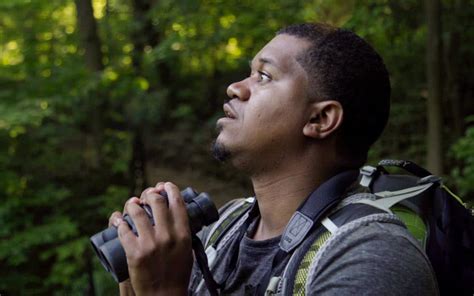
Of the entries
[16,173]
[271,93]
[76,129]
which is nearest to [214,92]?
[76,129]

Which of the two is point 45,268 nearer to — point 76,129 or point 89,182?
point 89,182

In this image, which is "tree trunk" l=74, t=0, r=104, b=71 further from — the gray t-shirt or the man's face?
the gray t-shirt

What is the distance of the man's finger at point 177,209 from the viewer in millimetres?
1477

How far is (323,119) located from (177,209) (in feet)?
1.72

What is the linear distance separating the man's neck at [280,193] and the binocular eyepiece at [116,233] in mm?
222

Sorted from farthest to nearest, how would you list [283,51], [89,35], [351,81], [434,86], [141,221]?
[89,35], [434,86], [283,51], [351,81], [141,221]

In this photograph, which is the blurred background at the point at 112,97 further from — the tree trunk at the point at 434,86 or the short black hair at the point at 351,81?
the short black hair at the point at 351,81

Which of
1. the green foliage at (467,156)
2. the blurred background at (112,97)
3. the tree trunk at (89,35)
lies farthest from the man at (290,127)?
the tree trunk at (89,35)

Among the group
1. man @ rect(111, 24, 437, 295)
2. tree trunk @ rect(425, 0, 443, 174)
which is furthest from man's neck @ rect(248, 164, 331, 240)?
tree trunk @ rect(425, 0, 443, 174)

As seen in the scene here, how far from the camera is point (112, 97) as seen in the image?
7.82 m

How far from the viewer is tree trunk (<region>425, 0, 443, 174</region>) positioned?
623cm

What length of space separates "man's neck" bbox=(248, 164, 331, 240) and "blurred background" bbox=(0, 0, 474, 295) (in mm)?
3923

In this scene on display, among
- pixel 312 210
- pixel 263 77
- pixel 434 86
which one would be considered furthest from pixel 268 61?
pixel 434 86

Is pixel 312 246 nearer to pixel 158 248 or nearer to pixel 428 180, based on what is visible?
pixel 158 248
